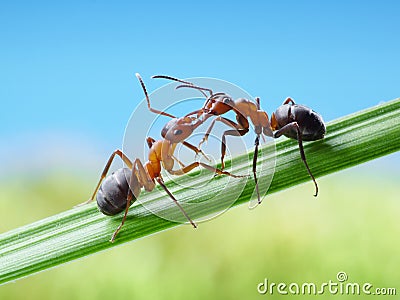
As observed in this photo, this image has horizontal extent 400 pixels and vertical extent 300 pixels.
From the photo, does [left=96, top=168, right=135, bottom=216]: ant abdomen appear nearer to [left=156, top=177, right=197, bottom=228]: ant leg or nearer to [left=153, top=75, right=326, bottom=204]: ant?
[left=156, top=177, right=197, bottom=228]: ant leg

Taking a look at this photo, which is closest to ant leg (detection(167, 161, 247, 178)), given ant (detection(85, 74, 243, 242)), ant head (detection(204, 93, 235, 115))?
ant (detection(85, 74, 243, 242))

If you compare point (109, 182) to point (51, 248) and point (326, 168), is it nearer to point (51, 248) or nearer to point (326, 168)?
point (51, 248)

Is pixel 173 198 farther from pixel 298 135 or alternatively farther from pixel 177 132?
pixel 298 135

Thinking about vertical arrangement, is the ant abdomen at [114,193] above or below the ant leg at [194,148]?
below

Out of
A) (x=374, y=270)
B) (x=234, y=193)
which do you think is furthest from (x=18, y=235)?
(x=374, y=270)

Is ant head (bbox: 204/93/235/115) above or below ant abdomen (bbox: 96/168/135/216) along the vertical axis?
above

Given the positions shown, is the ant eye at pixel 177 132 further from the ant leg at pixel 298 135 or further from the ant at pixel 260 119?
the ant leg at pixel 298 135

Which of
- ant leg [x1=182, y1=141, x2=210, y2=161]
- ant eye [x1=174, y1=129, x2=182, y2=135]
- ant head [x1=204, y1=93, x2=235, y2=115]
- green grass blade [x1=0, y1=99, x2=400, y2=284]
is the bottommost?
green grass blade [x1=0, y1=99, x2=400, y2=284]

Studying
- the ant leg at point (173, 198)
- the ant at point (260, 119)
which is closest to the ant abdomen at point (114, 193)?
the ant leg at point (173, 198)
